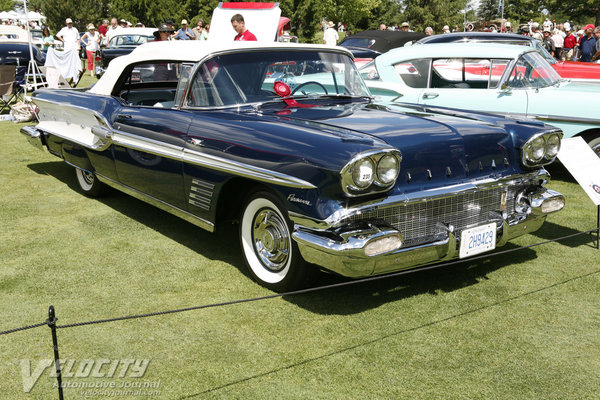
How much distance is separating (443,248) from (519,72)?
4121 millimetres

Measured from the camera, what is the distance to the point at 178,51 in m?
4.53

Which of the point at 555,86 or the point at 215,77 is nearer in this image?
the point at 215,77

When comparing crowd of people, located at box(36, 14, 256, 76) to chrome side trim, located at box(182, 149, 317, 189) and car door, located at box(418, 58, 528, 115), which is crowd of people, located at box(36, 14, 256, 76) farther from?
chrome side trim, located at box(182, 149, 317, 189)

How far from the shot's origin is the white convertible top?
170 inches

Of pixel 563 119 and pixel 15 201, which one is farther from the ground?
pixel 563 119

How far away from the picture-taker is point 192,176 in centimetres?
408

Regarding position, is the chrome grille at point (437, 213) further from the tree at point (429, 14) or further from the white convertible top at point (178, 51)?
the tree at point (429, 14)

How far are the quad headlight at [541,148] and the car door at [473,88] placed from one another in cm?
258

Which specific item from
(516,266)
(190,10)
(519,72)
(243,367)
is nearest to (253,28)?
(519,72)

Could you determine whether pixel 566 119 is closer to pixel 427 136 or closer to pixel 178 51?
pixel 427 136

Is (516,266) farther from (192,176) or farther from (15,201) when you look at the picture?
(15,201)

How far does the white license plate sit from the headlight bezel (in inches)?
24.9

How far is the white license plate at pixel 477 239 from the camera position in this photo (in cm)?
352

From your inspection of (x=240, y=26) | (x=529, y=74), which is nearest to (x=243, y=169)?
(x=529, y=74)
